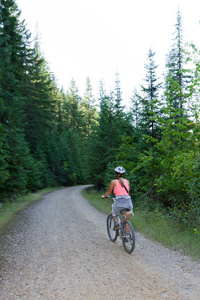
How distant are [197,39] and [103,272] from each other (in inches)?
304

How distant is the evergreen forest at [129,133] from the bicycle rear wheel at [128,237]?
2685 mm

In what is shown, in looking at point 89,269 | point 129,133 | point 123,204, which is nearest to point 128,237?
point 123,204

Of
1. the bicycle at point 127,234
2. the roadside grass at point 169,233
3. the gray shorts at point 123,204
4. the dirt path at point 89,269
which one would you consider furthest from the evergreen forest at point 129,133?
the dirt path at point 89,269

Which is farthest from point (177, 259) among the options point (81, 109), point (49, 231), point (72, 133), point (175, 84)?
point (81, 109)

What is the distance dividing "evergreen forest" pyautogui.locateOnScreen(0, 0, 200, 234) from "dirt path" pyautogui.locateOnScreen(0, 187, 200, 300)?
9.16ft

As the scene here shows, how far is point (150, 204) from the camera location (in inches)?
446

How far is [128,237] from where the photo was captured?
541cm

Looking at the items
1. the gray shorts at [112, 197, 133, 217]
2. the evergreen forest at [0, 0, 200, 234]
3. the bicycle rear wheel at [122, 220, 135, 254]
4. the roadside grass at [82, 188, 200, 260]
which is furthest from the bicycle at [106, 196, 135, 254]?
the evergreen forest at [0, 0, 200, 234]

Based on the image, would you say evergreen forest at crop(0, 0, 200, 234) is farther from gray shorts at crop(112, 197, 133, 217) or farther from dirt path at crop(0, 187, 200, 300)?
dirt path at crop(0, 187, 200, 300)

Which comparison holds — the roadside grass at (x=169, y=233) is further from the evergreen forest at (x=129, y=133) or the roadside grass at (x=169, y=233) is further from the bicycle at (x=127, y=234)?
the bicycle at (x=127, y=234)

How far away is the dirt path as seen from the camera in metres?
3.48

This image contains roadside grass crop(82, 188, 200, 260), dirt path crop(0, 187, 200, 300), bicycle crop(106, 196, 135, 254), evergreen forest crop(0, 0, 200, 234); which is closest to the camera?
dirt path crop(0, 187, 200, 300)

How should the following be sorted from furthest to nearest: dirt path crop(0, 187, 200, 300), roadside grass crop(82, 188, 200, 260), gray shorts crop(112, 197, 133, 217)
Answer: gray shorts crop(112, 197, 133, 217) < roadside grass crop(82, 188, 200, 260) < dirt path crop(0, 187, 200, 300)

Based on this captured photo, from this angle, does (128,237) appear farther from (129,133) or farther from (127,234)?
(129,133)
